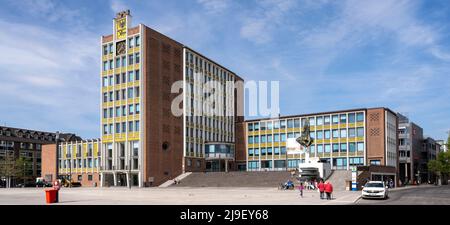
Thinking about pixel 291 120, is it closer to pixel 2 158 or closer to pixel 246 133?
pixel 246 133

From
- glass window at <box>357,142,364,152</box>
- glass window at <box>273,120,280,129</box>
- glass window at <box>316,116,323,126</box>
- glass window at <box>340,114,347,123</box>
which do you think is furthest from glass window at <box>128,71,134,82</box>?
glass window at <box>357,142,364,152</box>

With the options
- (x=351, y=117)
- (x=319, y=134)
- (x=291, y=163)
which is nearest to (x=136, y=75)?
(x=291, y=163)

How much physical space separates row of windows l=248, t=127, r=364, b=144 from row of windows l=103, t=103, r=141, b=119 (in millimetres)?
33135

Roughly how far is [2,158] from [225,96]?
225 ft

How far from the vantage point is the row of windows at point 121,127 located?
8844 cm

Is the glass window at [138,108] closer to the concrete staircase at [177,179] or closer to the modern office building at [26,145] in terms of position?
the concrete staircase at [177,179]

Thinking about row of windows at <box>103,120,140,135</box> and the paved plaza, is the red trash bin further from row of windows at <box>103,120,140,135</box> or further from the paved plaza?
row of windows at <box>103,120,140,135</box>

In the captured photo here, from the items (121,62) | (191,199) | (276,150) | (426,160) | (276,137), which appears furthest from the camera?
Result: (426,160)

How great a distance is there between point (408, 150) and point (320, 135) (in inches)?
1465

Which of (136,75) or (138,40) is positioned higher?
(138,40)

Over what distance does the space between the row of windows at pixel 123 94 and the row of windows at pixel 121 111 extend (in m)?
1.78

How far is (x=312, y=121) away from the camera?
4045 inches

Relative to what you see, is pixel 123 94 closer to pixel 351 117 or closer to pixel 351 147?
pixel 351 117
